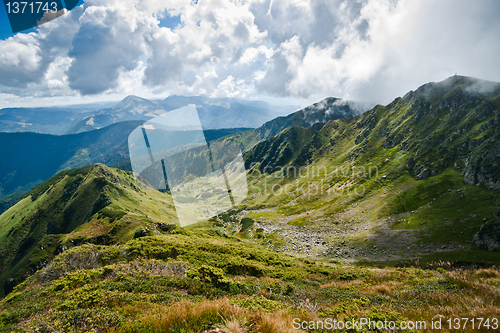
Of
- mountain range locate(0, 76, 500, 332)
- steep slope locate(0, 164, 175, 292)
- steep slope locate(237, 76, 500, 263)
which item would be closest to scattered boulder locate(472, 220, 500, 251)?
steep slope locate(237, 76, 500, 263)

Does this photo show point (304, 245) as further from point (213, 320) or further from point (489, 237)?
point (213, 320)

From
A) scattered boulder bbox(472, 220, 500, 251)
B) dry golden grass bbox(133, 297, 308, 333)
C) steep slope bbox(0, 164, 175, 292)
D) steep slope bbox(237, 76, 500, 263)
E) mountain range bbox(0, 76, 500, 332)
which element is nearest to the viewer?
dry golden grass bbox(133, 297, 308, 333)

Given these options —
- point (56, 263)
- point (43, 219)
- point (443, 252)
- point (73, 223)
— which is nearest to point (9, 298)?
point (56, 263)

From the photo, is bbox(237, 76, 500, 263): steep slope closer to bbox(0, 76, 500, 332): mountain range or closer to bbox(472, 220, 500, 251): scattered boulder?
bbox(472, 220, 500, 251): scattered boulder

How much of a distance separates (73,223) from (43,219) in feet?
128

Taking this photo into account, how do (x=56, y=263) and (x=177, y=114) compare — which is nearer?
(x=56, y=263)

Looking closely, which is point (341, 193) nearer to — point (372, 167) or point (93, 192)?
point (372, 167)

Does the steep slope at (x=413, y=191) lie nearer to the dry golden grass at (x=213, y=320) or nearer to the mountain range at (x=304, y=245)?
the mountain range at (x=304, y=245)

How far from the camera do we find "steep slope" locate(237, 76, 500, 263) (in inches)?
2660

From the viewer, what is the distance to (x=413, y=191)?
4146 inches

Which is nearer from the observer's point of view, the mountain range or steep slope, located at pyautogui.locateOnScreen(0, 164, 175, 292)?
the mountain range

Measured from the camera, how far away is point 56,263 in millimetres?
17984

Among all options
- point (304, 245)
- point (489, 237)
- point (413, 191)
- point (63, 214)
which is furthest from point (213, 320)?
A: point (63, 214)

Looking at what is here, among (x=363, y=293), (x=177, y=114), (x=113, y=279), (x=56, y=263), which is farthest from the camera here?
(x=177, y=114)
